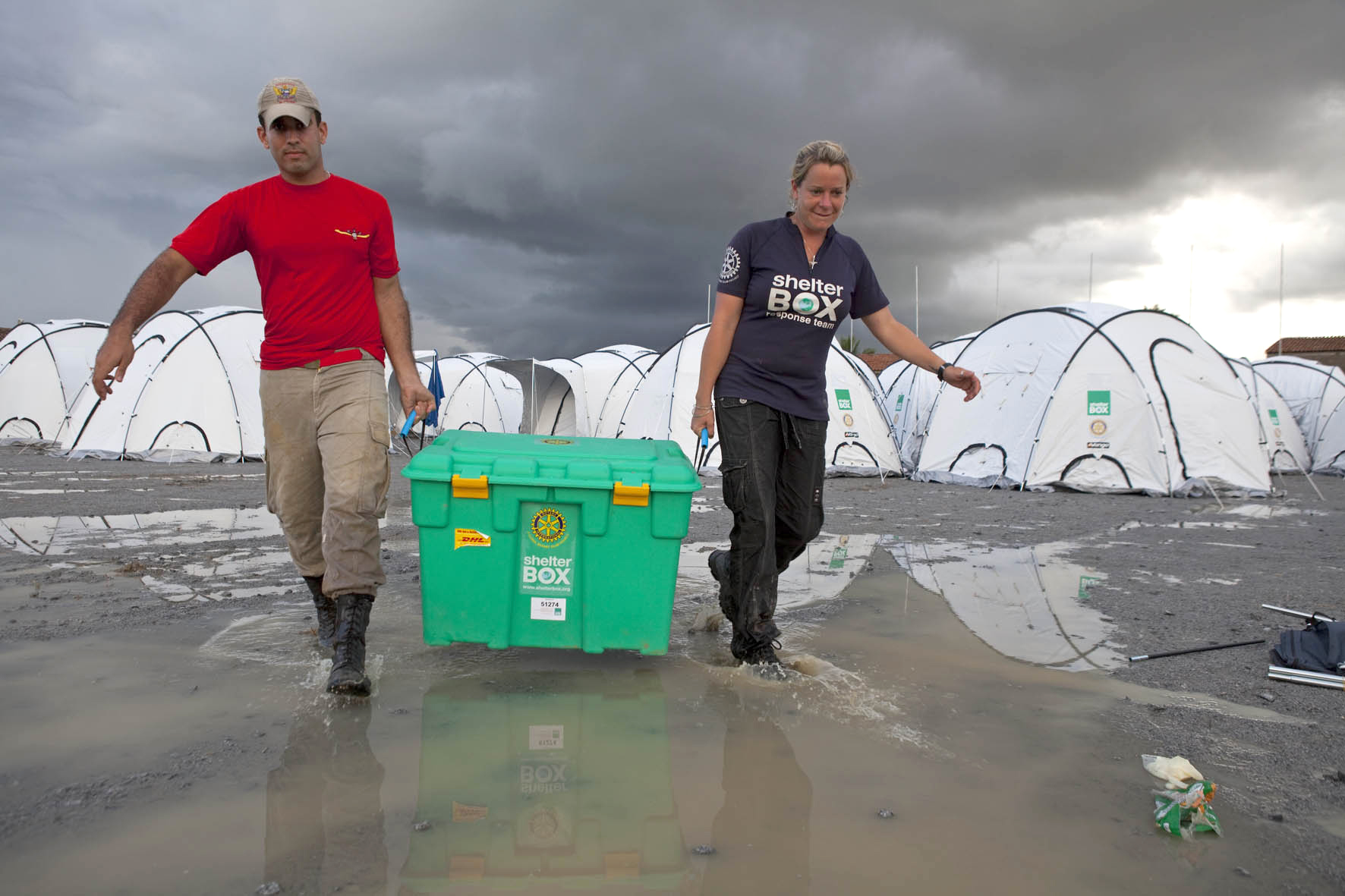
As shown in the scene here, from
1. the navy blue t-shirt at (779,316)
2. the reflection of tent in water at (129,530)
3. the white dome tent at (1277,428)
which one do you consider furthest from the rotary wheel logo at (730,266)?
the white dome tent at (1277,428)

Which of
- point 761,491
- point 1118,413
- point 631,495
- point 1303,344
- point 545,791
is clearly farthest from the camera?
point 1303,344

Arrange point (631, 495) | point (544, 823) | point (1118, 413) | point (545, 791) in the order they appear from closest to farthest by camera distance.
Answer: point (544, 823)
point (545, 791)
point (631, 495)
point (1118, 413)

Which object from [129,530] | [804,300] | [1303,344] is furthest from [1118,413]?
[1303,344]

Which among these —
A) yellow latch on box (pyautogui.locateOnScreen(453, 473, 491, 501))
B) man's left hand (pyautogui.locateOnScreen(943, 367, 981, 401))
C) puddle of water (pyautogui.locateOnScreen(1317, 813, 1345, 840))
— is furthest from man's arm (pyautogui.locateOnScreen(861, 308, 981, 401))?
puddle of water (pyautogui.locateOnScreen(1317, 813, 1345, 840))

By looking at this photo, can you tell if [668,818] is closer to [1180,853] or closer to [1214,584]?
[1180,853]

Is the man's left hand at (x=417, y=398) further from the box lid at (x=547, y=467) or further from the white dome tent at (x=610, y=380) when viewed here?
the white dome tent at (x=610, y=380)

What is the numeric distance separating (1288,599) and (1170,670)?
6.68ft

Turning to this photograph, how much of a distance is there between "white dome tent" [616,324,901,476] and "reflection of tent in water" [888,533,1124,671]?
28.1ft

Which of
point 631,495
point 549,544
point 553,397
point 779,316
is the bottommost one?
point 549,544

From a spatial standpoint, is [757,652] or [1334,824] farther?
[757,652]

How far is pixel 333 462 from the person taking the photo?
3.15 meters

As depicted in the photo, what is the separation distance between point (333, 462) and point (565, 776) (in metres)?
1.50

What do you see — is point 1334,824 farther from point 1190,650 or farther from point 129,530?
point 129,530

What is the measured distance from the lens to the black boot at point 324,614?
11.3 ft
